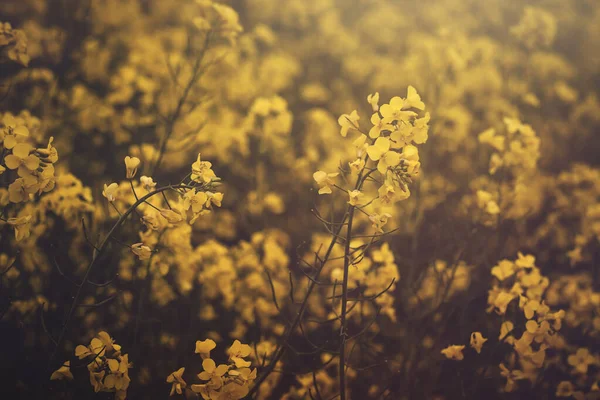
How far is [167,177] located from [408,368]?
308cm

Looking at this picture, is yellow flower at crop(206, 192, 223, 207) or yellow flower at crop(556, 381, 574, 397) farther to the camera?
yellow flower at crop(556, 381, 574, 397)

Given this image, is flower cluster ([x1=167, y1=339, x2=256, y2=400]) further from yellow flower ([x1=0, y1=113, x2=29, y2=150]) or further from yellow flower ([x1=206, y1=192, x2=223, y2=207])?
yellow flower ([x1=0, y1=113, x2=29, y2=150])

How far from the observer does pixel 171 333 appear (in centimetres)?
287

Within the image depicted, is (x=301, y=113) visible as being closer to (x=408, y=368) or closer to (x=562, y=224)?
(x=562, y=224)

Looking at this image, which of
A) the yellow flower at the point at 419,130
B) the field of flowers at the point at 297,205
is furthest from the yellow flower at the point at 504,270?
the yellow flower at the point at 419,130

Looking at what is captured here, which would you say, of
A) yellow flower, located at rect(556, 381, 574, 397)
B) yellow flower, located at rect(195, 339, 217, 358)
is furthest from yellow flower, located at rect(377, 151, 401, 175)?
yellow flower, located at rect(556, 381, 574, 397)

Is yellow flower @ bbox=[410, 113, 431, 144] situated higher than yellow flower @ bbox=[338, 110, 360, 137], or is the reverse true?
yellow flower @ bbox=[338, 110, 360, 137]

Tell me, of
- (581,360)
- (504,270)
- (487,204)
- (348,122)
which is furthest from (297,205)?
(348,122)

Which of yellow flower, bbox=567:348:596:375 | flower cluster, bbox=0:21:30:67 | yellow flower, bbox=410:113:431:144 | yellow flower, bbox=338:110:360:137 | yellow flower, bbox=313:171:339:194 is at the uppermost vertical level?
flower cluster, bbox=0:21:30:67

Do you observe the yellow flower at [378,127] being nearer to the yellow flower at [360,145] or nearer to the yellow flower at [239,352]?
the yellow flower at [360,145]

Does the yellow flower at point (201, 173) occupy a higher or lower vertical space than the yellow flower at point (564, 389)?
higher

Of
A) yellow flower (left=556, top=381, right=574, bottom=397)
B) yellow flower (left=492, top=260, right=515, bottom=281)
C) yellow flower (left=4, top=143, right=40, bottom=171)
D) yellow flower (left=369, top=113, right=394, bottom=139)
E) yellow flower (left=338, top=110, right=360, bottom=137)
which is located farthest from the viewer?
yellow flower (left=556, top=381, right=574, bottom=397)

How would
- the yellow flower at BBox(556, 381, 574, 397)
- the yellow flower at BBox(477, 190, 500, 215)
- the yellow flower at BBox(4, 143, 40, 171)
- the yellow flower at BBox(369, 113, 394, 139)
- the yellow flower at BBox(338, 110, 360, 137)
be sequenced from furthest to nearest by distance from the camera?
the yellow flower at BBox(477, 190, 500, 215), the yellow flower at BBox(556, 381, 574, 397), the yellow flower at BBox(338, 110, 360, 137), the yellow flower at BBox(369, 113, 394, 139), the yellow flower at BBox(4, 143, 40, 171)

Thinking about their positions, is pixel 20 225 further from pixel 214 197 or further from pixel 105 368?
pixel 214 197
